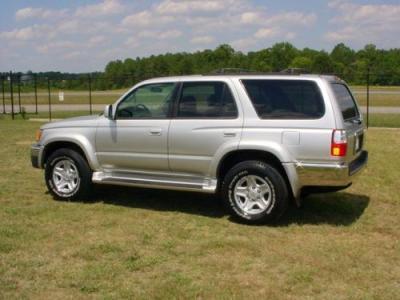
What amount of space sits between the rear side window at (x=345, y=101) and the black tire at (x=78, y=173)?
11.7 feet

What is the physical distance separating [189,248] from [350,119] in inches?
103

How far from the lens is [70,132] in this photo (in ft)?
25.8

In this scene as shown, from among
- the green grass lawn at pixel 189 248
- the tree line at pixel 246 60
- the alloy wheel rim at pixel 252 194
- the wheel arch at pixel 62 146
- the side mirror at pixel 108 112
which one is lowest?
the green grass lawn at pixel 189 248

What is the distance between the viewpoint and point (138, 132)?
24.0ft

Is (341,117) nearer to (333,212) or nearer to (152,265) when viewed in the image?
(333,212)

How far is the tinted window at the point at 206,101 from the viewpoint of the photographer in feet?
22.4

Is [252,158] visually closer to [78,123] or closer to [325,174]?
[325,174]

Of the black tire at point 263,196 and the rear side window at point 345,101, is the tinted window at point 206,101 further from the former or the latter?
the rear side window at point 345,101

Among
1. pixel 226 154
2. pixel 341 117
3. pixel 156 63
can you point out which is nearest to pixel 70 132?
pixel 226 154

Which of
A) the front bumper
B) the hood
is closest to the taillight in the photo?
the hood

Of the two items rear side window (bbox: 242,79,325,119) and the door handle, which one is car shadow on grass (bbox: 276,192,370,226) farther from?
the door handle

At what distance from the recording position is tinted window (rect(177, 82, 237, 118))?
22.4 feet

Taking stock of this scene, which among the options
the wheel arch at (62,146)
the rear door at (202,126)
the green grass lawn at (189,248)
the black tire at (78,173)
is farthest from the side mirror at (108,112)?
the green grass lawn at (189,248)

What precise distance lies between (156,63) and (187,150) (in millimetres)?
61222
